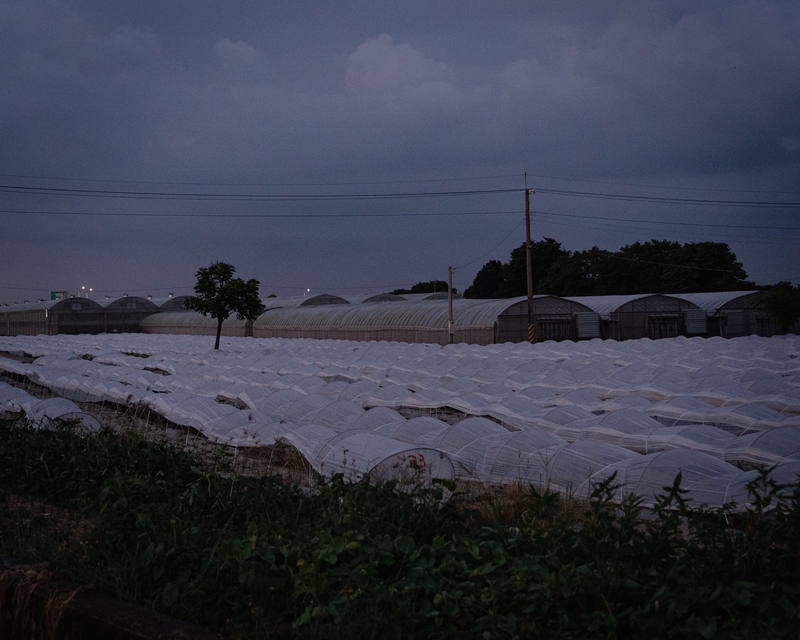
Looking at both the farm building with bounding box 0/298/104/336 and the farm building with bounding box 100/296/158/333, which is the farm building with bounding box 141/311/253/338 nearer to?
the farm building with bounding box 100/296/158/333

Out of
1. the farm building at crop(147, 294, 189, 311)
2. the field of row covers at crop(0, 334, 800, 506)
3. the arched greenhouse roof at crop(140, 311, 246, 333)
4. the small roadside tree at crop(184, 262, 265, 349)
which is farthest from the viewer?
the farm building at crop(147, 294, 189, 311)

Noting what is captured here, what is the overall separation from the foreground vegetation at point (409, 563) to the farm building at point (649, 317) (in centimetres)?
3364

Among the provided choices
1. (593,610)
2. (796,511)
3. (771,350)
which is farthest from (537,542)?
(771,350)

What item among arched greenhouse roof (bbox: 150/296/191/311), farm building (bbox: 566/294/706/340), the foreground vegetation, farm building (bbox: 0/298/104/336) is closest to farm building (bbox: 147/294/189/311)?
arched greenhouse roof (bbox: 150/296/191/311)

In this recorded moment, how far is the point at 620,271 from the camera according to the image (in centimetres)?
6028

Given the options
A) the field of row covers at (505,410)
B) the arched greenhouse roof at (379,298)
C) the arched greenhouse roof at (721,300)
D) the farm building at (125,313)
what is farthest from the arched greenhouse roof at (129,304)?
the arched greenhouse roof at (721,300)

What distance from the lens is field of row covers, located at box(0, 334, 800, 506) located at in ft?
23.9

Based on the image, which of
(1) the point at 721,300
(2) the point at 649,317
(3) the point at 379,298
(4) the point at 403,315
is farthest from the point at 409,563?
(3) the point at 379,298

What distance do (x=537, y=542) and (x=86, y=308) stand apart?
61.7 metres

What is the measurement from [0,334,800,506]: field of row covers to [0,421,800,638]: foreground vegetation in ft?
3.21

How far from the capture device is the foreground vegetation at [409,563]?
302 centimetres

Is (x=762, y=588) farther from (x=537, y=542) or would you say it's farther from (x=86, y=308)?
(x=86, y=308)

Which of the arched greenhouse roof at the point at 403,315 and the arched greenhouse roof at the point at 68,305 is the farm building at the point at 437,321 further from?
the arched greenhouse roof at the point at 68,305

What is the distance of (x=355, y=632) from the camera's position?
120 inches
